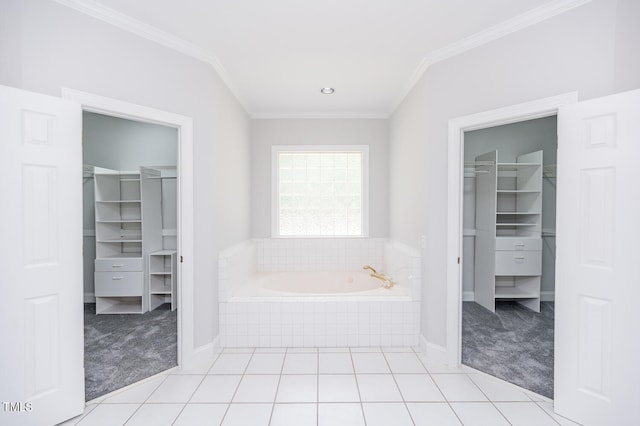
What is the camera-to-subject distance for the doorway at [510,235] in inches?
136

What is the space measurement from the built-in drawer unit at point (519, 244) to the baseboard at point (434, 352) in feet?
6.17

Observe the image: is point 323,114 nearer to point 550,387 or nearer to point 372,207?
point 372,207

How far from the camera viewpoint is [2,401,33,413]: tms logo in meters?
1.57

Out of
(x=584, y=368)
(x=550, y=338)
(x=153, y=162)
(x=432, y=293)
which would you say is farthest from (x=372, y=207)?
(x=153, y=162)

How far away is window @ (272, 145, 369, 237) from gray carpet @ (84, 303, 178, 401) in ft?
5.87

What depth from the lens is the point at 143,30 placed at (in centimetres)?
215

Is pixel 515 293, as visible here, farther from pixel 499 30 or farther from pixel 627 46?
pixel 499 30

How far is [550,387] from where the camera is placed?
2182 millimetres

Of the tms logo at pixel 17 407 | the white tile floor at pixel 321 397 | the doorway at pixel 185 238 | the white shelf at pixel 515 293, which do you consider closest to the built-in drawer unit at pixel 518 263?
the white shelf at pixel 515 293

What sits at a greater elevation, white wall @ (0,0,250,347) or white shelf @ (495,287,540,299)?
white wall @ (0,0,250,347)

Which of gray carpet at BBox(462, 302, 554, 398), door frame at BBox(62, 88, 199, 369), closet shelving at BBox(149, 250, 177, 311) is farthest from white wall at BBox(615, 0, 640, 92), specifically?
closet shelving at BBox(149, 250, 177, 311)

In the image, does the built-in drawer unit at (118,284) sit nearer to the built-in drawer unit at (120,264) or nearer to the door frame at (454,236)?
the built-in drawer unit at (120,264)

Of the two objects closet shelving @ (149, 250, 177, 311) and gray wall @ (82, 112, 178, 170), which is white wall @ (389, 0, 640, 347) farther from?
gray wall @ (82, 112, 178, 170)

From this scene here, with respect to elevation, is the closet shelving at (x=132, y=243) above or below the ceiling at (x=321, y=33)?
below
